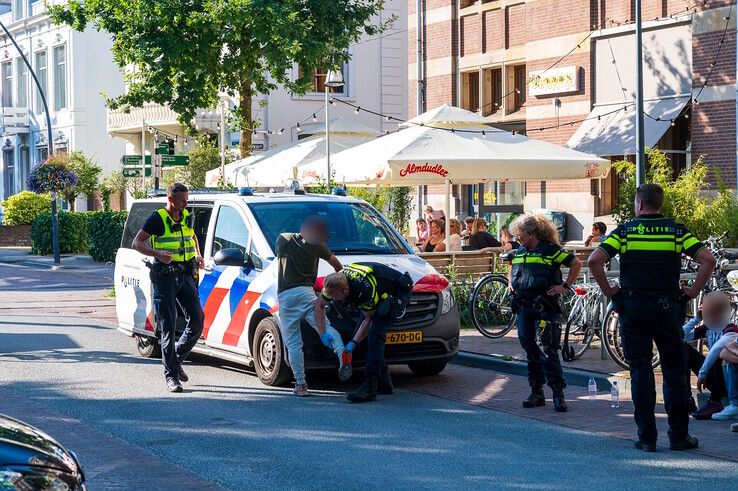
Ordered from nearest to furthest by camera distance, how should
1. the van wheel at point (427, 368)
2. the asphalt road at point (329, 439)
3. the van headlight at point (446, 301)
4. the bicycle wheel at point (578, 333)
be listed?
the asphalt road at point (329, 439) < the van headlight at point (446, 301) < the van wheel at point (427, 368) < the bicycle wheel at point (578, 333)

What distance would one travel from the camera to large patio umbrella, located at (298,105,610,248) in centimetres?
1617

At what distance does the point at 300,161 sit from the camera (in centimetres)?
2095

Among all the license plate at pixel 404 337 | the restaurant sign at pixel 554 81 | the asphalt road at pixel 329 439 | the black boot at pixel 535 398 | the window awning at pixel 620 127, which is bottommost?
the asphalt road at pixel 329 439

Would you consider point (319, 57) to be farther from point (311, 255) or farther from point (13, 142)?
point (13, 142)

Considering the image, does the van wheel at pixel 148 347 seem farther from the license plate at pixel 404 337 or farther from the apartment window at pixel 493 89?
the apartment window at pixel 493 89

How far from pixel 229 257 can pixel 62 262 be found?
25167 millimetres

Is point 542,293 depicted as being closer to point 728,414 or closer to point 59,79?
point 728,414

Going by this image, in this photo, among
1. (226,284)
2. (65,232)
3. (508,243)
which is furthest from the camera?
(65,232)

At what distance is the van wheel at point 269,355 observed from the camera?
1095cm

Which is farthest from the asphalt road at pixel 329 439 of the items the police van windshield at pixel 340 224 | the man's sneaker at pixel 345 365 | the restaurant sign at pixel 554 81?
the restaurant sign at pixel 554 81

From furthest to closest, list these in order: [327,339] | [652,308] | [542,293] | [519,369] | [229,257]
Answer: [519,369] → [229,257] → [327,339] → [542,293] → [652,308]

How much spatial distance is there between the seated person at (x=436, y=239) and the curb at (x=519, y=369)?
4.89 metres

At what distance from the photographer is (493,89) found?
30578 mm

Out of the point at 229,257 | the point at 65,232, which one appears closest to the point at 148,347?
the point at 229,257
